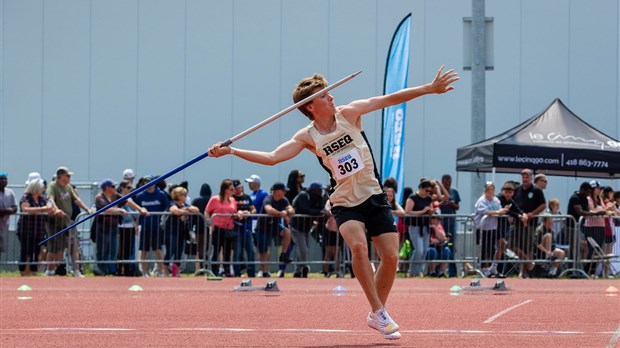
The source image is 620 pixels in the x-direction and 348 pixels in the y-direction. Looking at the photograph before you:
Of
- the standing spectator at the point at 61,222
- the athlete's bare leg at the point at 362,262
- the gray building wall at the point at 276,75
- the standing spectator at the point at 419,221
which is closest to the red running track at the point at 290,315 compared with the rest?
the athlete's bare leg at the point at 362,262

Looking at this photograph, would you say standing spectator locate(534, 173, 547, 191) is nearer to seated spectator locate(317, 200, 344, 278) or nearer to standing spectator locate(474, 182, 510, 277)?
standing spectator locate(474, 182, 510, 277)

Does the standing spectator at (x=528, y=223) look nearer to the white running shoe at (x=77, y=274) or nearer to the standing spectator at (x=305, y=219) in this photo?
the standing spectator at (x=305, y=219)

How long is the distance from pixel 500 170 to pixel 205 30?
321 inches

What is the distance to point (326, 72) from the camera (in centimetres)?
2794

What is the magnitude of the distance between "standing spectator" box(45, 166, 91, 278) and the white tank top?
11.6m

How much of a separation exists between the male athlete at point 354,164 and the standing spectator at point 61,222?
1141 centimetres

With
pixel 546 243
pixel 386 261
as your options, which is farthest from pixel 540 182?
pixel 386 261

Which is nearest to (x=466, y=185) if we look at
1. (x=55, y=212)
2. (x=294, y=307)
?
(x=55, y=212)

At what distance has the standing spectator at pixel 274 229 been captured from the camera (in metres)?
21.3

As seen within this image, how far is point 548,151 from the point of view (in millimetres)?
22641

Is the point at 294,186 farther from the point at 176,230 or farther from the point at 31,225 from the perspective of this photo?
→ the point at 31,225

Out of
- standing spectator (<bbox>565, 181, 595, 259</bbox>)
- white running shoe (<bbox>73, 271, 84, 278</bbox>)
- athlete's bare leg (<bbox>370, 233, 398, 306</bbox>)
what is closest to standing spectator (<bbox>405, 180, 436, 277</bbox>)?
standing spectator (<bbox>565, 181, 595, 259</bbox>)

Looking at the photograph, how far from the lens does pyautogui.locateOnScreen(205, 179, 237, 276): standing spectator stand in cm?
2100

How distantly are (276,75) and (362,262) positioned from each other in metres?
19.0
